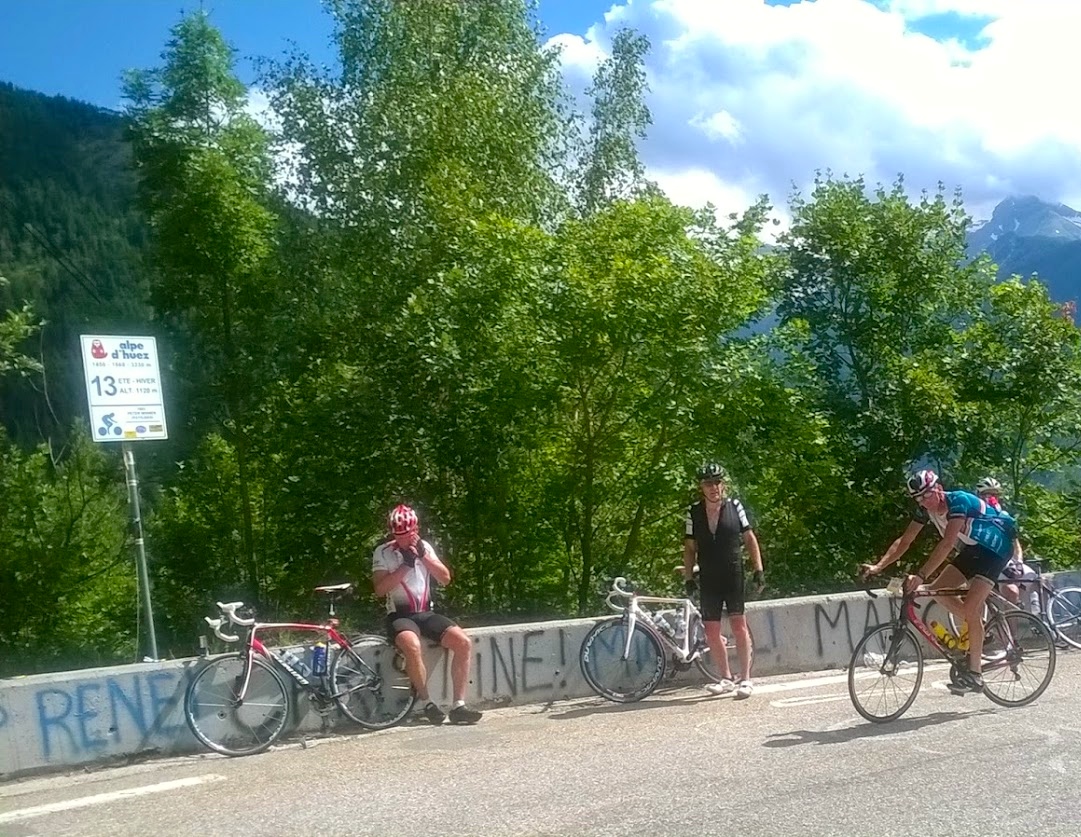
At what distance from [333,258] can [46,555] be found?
1168cm

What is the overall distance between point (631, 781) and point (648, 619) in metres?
2.74

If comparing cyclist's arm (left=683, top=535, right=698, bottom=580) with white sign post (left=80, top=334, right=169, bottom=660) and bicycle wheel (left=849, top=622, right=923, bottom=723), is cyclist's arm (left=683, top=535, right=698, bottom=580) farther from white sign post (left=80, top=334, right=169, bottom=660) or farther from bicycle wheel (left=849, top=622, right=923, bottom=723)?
white sign post (left=80, top=334, right=169, bottom=660)

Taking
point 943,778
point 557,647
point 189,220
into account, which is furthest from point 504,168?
point 943,778

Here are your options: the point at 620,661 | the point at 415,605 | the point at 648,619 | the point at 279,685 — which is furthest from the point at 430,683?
the point at 648,619

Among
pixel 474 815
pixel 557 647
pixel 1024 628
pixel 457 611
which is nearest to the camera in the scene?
pixel 474 815

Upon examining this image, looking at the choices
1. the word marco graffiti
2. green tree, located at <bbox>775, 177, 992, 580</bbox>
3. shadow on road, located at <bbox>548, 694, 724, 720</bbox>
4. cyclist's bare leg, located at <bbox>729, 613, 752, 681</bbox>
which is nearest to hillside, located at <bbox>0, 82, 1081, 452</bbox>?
green tree, located at <bbox>775, 177, 992, 580</bbox>

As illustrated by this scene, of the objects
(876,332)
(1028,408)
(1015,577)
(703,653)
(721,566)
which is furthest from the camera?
(876,332)

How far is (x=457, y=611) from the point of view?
17.8 m

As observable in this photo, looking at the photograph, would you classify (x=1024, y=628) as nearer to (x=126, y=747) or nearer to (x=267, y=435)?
(x=126, y=747)

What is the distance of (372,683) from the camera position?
834cm

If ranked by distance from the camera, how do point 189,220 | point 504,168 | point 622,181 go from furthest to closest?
point 622,181, point 189,220, point 504,168

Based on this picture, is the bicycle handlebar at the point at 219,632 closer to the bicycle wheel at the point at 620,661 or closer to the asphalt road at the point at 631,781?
the asphalt road at the point at 631,781

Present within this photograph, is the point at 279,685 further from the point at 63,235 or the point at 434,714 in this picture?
the point at 63,235

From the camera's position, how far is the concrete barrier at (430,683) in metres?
7.18
